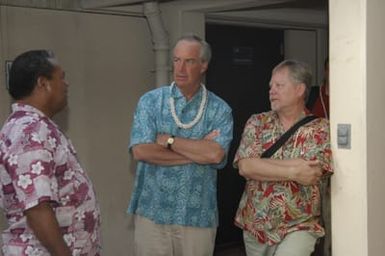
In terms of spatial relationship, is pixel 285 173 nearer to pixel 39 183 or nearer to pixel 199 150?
pixel 199 150

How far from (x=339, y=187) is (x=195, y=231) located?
0.81 m

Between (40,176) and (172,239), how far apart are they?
1099 mm

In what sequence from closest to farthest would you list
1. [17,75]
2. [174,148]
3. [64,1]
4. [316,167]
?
[17,75], [316,167], [174,148], [64,1]

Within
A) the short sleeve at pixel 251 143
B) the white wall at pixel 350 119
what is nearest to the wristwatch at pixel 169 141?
the short sleeve at pixel 251 143

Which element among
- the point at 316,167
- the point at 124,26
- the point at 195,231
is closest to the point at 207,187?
the point at 195,231

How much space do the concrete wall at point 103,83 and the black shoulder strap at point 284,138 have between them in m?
2.00

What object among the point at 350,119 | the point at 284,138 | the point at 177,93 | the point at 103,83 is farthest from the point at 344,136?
the point at 103,83

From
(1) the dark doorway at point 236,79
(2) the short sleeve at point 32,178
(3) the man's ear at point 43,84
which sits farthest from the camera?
(1) the dark doorway at point 236,79

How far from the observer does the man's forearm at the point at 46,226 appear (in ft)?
7.13

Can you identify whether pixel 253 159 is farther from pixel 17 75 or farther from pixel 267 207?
pixel 17 75

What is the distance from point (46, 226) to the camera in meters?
2.17

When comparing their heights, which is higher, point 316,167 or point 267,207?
point 316,167

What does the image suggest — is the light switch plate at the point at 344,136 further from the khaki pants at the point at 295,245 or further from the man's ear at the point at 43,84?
the man's ear at the point at 43,84

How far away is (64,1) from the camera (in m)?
4.33
